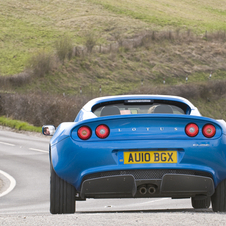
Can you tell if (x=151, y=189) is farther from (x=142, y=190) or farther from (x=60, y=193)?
(x=60, y=193)

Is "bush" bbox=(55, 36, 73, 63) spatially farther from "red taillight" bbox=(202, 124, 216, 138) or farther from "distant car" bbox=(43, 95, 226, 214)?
"red taillight" bbox=(202, 124, 216, 138)

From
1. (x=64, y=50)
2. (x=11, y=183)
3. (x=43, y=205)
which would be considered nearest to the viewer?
(x=43, y=205)

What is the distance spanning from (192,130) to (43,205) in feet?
17.9

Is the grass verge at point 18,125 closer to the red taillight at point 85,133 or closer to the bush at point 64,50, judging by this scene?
the red taillight at point 85,133

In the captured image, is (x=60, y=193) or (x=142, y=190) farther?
(x=60, y=193)

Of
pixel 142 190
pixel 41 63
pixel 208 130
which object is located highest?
pixel 208 130

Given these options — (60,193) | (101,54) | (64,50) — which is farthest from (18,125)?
(101,54)

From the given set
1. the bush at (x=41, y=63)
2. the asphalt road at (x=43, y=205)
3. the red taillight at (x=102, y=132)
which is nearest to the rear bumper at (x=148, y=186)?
the asphalt road at (x=43, y=205)

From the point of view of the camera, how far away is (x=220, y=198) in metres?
4.74

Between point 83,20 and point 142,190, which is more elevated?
point 142,190

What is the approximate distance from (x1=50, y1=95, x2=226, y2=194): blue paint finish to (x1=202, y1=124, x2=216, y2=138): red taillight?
38mm

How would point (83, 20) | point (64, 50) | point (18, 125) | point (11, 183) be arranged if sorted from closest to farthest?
point (11, 183) < point (18, 125) < point (64, 50) < point (83, 20)

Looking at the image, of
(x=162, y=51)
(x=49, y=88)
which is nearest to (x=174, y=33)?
(x=162, y=51)

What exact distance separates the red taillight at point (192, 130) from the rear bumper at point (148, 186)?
429mm
